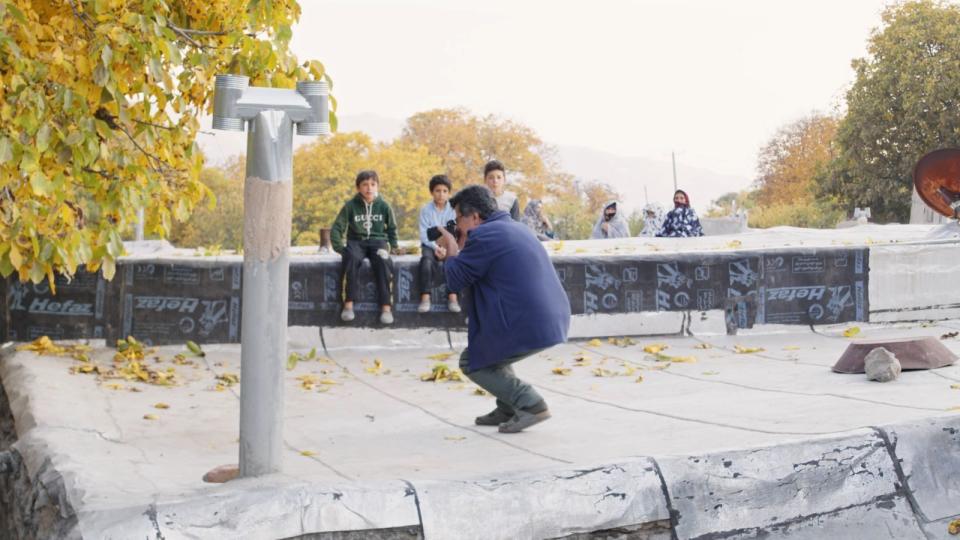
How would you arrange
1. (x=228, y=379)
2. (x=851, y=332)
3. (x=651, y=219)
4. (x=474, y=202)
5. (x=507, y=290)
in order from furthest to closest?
(x=651, y=219)
(x=851, y=332)
(x=228, y=379)
(x=474, y=202)
(x=507, y=290)

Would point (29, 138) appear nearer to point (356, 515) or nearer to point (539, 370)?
point (356, 515)

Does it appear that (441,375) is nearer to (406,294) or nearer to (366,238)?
(406,294)

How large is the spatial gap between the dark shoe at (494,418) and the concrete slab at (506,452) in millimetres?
107

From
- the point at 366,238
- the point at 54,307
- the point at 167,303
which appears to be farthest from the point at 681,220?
the point at 54,307

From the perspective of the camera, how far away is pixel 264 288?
4.60 metres

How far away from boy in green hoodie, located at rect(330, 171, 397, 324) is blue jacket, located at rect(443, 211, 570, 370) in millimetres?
3664

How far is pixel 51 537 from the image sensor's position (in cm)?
444

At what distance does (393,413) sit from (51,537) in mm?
2775

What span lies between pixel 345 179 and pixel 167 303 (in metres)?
35.4

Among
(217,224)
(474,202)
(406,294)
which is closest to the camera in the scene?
(474,202)

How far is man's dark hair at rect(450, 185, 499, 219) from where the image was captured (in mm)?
6043

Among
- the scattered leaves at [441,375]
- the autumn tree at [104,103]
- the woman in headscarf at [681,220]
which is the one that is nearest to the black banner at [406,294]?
the scattered leaves at [441,375]

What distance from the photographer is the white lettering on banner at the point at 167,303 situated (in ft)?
30.4

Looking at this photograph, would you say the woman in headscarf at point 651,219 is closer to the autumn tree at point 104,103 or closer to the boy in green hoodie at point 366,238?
the boy in green hoodie at point 366,238
